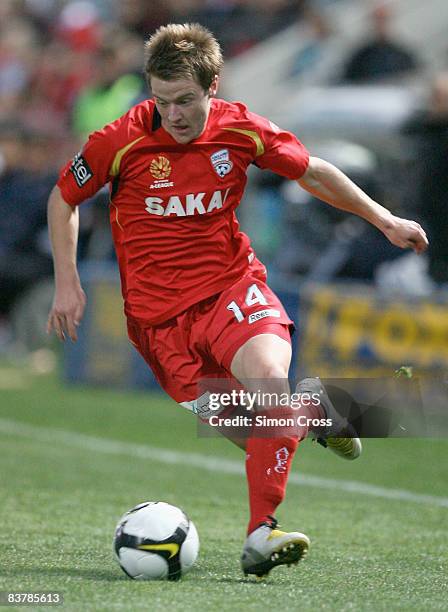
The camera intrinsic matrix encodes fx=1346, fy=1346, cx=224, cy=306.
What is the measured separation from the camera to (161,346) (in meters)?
6.14

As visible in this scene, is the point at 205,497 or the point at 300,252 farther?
the point at 300,252

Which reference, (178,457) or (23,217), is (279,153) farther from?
(23,217)

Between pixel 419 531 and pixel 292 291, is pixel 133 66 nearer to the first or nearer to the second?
pixel 292 291

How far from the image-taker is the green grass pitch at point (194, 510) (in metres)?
5.20

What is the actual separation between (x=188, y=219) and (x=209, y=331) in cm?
53

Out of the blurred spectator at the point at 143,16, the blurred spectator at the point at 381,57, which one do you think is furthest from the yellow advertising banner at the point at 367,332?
the blurred spectator at the point at 143,16

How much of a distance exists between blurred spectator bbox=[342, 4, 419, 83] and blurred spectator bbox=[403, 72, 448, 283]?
3168 mm

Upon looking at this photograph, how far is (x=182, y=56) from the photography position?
18.9ft

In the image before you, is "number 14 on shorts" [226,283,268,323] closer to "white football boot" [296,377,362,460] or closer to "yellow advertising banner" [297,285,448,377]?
"white football boot" [296,377,362,460]

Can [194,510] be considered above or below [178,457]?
below

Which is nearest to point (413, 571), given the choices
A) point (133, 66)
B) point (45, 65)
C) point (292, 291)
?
point (292, 291)

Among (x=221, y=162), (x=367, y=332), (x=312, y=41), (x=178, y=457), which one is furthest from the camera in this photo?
(x=312, y=41)

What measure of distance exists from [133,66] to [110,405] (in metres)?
5.70

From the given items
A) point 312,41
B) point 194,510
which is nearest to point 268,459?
point 194,510
